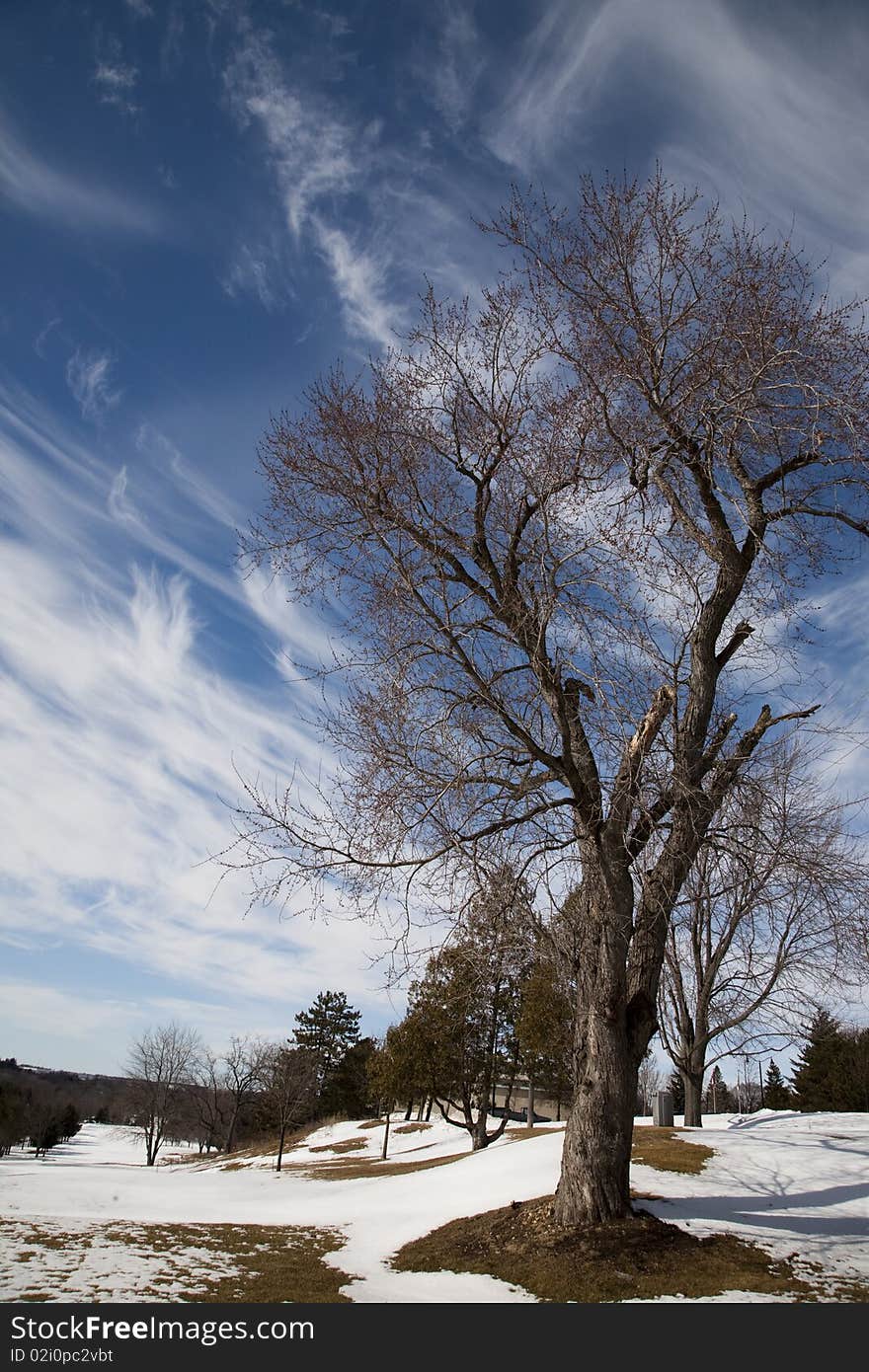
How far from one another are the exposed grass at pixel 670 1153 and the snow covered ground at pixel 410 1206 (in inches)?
14.3

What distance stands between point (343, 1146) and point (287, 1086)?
22.0 ft

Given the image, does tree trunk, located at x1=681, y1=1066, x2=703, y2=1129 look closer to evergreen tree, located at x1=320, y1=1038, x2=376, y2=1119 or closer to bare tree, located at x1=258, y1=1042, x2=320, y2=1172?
bare tree, located at x1=258, y1=1042, x2=320, y2=1172

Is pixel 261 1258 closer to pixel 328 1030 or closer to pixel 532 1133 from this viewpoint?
pixel 532 1133

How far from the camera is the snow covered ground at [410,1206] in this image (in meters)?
7.84

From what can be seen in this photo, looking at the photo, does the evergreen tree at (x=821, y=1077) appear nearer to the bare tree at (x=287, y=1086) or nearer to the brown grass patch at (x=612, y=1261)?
the bare tree at (x=287, y=1086)

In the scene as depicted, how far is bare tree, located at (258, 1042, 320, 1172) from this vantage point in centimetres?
3592

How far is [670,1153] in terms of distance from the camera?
1485 cm

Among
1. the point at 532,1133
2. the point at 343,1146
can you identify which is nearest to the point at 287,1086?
the point at 343,1146

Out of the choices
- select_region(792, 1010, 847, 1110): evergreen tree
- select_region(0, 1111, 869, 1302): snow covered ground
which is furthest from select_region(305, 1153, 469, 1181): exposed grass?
select_region(792, 1010, 847, 1110): evergreen tree

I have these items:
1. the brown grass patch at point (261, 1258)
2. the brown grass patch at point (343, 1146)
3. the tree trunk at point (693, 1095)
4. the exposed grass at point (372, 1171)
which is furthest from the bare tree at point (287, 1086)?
the brown grass patch at point (261, 1258)

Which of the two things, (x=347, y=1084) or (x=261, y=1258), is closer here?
(x=261, y=1258)

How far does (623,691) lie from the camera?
7.95m

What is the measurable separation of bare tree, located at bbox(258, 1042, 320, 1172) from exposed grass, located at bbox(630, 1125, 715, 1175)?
19515 millimetres

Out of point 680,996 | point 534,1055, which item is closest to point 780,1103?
point 534,1055
